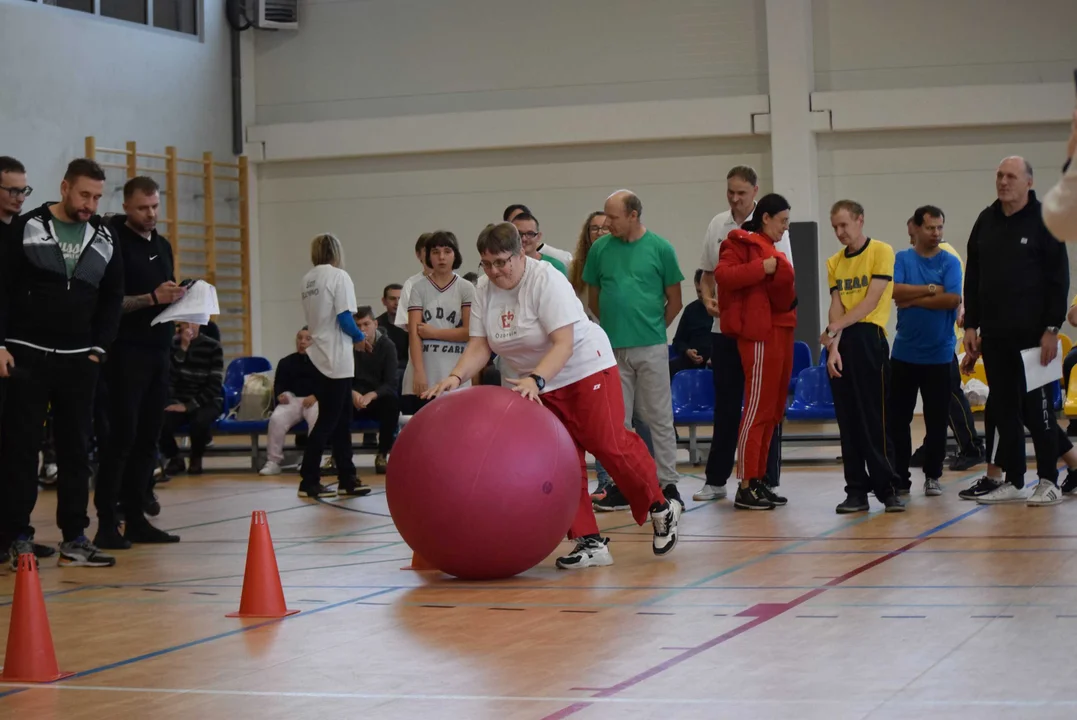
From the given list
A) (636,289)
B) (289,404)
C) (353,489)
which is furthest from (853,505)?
(289,404)

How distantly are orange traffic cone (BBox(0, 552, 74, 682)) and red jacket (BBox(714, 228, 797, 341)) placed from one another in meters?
4.11

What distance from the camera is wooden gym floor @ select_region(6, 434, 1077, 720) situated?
11.5 ft

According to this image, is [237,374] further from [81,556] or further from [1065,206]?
[1065,206]

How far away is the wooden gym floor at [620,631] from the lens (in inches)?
138

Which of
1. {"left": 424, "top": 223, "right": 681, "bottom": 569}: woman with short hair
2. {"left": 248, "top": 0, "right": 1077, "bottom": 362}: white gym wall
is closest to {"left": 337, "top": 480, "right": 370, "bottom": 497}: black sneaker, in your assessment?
{"left": 424, "top": 223, "right": 681, "bottom": 569}: woman with short hair

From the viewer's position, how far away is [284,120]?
17.7 m

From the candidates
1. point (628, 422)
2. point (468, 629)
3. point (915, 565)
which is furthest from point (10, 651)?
point (628, 422)

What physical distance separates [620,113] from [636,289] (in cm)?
921

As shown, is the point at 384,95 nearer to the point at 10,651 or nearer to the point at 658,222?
the point at 658,222

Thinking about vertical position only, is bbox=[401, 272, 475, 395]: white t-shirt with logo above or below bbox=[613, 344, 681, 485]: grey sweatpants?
above

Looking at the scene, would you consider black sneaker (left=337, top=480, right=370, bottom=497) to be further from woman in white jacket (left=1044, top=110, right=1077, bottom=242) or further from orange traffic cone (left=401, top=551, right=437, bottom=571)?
woman in white jacket (left=1044, top=110, right=1077, bottom=242)

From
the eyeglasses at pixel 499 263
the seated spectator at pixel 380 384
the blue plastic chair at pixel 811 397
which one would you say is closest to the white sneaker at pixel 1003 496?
the blue plastic chair at pixel 811 397

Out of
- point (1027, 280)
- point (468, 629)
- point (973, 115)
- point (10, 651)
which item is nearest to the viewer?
point (10, 651)

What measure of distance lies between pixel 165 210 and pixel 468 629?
12712mm
